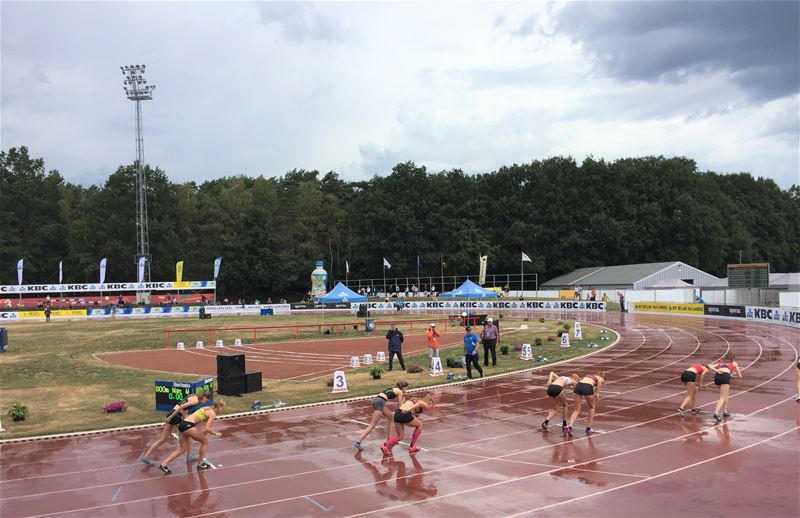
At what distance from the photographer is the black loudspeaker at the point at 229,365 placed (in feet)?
63.2

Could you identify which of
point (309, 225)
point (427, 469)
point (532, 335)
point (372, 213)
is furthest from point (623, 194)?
point (427, 469)

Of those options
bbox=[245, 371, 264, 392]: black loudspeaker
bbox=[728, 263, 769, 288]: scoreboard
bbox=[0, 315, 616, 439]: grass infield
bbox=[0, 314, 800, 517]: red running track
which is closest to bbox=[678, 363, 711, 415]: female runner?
bbox=[0, 314, 800, 517]: red running track

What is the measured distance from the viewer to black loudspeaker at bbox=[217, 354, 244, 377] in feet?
63.2

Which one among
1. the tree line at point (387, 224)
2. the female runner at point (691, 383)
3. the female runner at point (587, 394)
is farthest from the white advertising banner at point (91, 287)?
the female runner at point (587, 394)

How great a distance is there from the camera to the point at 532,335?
3653 cm

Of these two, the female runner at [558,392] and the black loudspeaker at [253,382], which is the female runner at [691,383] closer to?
the female runner at [558,392]

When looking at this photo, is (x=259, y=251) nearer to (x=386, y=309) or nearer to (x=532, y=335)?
(x=386, y=309)

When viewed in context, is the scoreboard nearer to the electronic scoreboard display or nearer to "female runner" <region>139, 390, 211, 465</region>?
the electronic scoreboard display

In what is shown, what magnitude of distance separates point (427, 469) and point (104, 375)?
17.9 m

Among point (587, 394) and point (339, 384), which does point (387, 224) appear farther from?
point (587, 394)

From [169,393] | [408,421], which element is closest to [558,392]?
[408,421]

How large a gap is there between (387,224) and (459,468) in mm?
81935

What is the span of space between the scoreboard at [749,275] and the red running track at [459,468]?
3677 cm

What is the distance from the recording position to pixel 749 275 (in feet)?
166
